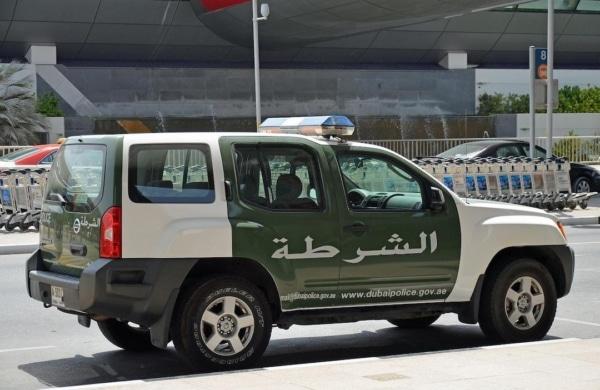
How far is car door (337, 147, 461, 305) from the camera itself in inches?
357

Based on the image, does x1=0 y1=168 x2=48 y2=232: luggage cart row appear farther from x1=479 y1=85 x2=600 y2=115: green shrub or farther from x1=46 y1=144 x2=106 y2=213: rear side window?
x1=479 y1=85 x2=600 y2=115: green shrub

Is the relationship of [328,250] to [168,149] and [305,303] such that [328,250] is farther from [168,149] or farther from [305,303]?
[168,149]

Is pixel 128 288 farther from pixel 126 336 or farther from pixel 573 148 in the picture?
pixel 573 148

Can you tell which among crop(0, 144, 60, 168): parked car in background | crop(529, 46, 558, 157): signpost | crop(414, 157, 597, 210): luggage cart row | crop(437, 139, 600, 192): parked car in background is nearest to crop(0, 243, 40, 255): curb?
crop(0, 144, 60, 168): parked car in background

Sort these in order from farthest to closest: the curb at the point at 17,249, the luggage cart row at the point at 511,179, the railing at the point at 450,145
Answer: the railing at the point at 450,145 < the luggage cart row at the point at 511,179 < the curb at the point at 17,249

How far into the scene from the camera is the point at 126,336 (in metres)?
9.70

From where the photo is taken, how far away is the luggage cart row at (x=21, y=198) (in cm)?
2077

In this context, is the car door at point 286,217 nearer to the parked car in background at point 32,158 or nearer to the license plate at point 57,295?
the license plate at point 57,295

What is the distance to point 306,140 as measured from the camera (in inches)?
363

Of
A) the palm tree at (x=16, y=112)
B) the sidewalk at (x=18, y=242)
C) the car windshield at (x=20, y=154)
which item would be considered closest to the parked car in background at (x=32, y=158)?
the car windshield at (x=20, y=154)

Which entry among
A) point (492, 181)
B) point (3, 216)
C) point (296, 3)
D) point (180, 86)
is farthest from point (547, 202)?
point (180, 86)

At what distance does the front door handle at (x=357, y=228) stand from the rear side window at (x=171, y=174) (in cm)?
113

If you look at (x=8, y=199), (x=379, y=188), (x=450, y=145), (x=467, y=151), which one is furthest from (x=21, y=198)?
(x=450, y=145)

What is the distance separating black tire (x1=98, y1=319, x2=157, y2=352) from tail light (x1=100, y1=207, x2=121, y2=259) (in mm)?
1442
